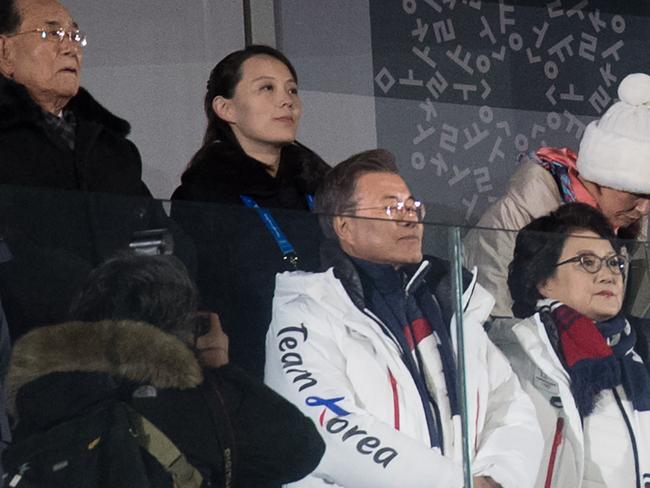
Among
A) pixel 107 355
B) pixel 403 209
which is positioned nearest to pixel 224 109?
pixel 403 209

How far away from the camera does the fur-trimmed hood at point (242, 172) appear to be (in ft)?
13.7

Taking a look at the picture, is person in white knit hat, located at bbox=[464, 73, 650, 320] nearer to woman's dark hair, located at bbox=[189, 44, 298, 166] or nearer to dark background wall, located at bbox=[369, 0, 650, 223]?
woman's dark hair, located at bbox=[189, 44, 298, 166]

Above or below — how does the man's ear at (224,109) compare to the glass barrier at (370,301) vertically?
above

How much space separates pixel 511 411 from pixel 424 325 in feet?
0.90

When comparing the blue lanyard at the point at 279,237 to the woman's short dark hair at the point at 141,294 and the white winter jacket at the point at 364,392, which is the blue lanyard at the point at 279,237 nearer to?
the white winter jacket at the point at 364,392

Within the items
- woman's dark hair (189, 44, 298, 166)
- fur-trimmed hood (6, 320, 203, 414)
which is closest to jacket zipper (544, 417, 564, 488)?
fur-trimmed hood (6, 320, 203, 414)

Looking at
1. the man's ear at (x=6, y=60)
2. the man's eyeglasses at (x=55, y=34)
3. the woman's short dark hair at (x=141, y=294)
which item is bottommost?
the woman's short dark hair at (x=141, y=294)

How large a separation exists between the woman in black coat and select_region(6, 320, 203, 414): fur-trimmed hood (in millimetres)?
168

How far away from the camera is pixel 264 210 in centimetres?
314

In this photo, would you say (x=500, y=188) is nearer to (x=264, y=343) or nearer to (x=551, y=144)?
(x=551, y=144)

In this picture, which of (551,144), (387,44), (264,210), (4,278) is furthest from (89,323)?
(551,144)

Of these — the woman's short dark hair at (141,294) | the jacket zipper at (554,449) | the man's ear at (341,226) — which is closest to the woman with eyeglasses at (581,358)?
the jacket zipper at (554,449)

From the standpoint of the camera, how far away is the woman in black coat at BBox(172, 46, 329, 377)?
312 cm

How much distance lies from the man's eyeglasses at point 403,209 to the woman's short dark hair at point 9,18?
0.88 metres
